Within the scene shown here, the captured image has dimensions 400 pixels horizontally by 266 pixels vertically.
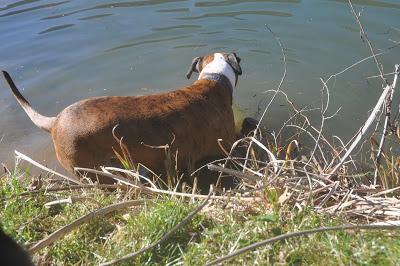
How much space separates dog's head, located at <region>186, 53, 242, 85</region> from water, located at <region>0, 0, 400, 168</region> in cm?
65

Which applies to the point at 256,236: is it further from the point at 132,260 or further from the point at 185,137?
the point at 185,137

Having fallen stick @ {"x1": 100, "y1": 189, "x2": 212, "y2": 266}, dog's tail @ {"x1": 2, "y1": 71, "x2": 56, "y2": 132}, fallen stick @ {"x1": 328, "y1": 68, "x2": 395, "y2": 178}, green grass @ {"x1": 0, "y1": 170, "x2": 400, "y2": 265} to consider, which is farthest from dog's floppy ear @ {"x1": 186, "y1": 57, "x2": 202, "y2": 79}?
fallen stick @ {"x1": 100, "y1": 189, "x2": 212, "y2": 266}

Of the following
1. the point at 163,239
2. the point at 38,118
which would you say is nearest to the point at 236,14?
the point at 38,118

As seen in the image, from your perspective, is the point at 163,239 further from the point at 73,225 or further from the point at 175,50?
the point at 175,50

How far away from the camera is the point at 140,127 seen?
13.6 ft

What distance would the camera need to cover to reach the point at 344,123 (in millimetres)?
5551

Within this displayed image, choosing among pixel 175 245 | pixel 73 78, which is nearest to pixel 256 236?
pixel 175 245

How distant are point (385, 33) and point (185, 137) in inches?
155

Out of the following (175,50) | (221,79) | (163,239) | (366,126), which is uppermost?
(366,126)

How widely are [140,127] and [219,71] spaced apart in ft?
5.21

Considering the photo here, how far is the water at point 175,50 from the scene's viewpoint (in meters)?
6.09

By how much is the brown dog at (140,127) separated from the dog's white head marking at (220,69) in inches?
17.9

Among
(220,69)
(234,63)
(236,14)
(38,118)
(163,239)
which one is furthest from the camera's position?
(236,14)

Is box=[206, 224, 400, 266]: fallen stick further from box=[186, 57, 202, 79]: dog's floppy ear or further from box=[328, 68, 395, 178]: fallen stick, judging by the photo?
box=[186, 57, 202, 79]: dog's floppy ear
